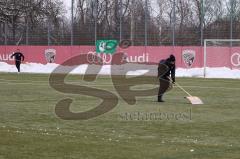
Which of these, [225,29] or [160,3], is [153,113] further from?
[160,3]

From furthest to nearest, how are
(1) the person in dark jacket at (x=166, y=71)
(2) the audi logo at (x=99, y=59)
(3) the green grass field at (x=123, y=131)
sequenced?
1. (2) the audi logo at (x=99, y=59)
2. (1) the person in dark jacket at (x=166, y=71)
3. (3) the green grass field at (x=123, y=131)

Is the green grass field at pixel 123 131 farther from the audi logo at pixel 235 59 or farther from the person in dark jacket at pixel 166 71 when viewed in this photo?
the audi logo at pixel 235 59

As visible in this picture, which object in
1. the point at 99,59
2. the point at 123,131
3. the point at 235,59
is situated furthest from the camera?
the point at 99,59

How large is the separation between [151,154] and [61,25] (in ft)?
142

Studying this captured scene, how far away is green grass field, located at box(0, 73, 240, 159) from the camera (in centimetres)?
1038

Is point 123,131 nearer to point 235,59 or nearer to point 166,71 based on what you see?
point 166,71

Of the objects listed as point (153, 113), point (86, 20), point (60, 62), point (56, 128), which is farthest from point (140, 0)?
point (56, 128)

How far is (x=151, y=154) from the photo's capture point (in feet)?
33.6

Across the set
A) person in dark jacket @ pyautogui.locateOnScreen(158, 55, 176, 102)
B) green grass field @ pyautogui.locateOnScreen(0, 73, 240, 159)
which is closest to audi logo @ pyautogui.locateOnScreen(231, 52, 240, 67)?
green grass field @ pyautogui.locateOnScreen(0, 73, 240, 159)

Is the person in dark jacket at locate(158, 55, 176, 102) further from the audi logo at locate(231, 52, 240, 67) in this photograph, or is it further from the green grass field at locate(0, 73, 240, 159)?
the audi logo at locate(231, 52, 240, 67)

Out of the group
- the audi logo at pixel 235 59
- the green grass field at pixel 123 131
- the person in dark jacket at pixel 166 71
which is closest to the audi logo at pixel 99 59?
the audi logo at pixel 235 59

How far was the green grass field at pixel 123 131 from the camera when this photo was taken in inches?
408

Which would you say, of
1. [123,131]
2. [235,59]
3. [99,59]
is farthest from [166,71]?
[99,59]

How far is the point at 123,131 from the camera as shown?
13344mm
